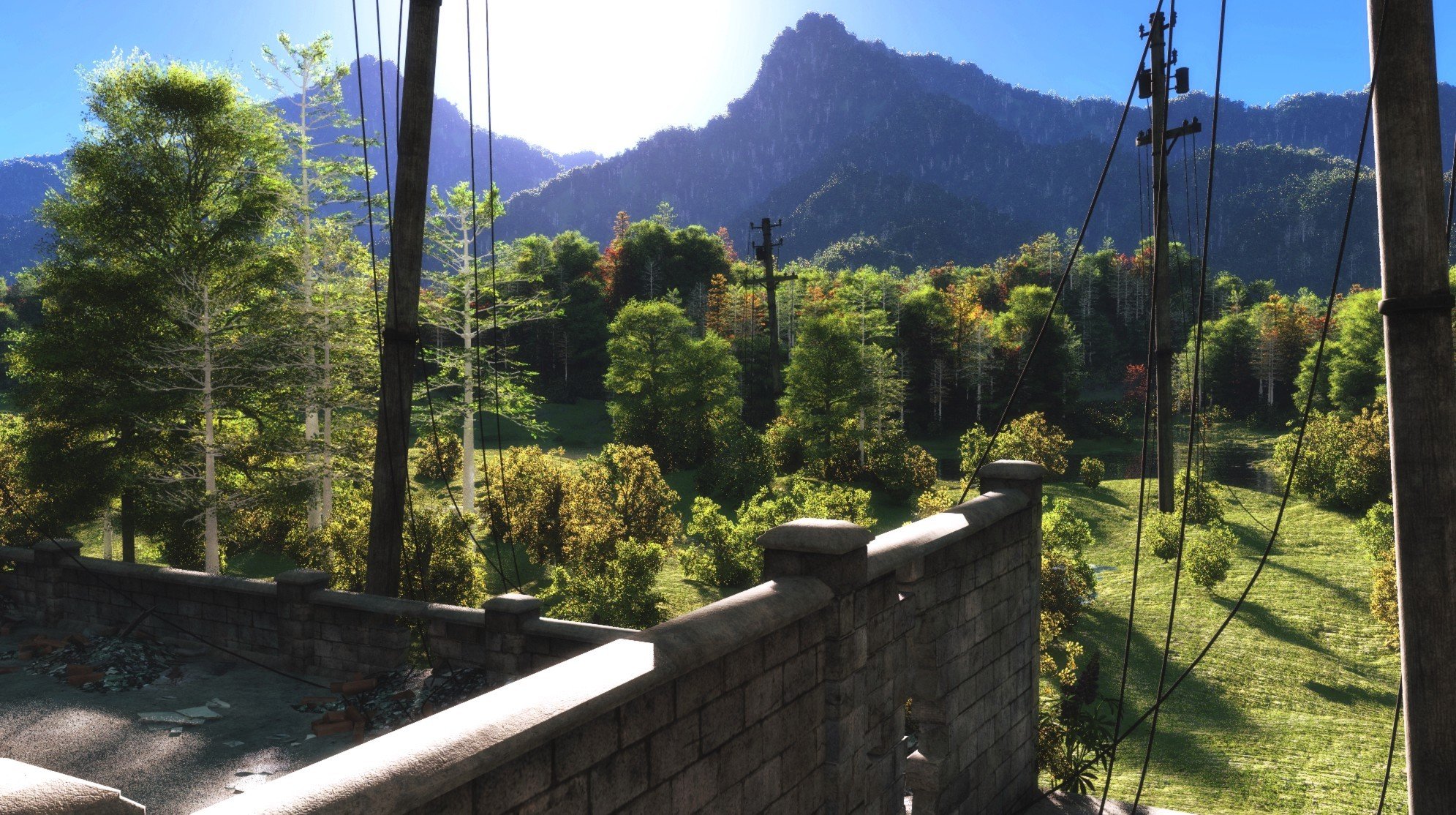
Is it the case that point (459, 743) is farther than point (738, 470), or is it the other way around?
point (738, 470)

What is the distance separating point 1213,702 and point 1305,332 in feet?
185

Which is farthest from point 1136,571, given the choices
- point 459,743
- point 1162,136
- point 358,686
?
point 1162,136

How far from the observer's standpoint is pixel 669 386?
3934 cm

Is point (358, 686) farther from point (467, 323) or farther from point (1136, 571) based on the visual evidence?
point (467, 323)

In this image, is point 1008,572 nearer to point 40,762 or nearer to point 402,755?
point 402,755

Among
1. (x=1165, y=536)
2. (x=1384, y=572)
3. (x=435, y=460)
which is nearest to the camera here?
(x=1384, y=572)

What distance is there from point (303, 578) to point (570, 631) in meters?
3.90

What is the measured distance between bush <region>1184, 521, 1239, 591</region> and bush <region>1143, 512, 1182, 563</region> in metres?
0.49

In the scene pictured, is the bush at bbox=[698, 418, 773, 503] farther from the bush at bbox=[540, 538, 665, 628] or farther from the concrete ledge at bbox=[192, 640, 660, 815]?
the concrete ledge at bbox=[192, 640, 660, 815]

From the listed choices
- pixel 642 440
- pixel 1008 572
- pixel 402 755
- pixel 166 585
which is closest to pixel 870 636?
pixel 1008 572

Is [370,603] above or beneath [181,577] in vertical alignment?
above

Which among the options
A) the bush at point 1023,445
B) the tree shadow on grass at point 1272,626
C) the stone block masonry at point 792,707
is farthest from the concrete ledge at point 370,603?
the bush at point 1023,445

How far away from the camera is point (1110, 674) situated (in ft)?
57.6

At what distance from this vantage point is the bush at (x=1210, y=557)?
21.8 metres
